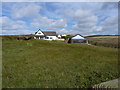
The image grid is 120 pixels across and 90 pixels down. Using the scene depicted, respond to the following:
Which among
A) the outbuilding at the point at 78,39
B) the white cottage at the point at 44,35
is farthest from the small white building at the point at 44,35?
the outbuilding at the point at 78,39

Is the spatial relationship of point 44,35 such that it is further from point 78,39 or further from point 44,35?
point 78,39

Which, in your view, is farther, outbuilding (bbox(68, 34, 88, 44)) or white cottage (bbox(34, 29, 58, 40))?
white cottage (bbox(34, 29, 58, 40))

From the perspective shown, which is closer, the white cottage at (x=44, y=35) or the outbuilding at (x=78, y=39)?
the outbuilding at (x=78, y=39)

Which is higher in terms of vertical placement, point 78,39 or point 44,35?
Answer: point 44,35

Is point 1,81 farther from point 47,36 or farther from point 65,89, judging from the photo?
point 47,36

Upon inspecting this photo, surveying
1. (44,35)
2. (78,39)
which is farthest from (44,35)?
(78,39)


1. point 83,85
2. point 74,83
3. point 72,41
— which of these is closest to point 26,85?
point 74,83

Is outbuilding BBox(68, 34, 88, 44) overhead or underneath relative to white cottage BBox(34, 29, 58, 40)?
underneath

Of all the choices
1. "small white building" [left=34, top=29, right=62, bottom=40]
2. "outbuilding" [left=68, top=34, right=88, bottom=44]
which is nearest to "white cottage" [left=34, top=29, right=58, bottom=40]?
"small white building" [left=34, top=29, right=62, bottom=40]

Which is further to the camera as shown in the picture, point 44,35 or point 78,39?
point 44,35

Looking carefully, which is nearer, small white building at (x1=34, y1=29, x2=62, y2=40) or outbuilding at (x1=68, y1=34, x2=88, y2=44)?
outbuilding at (x1=68, y1=34, x2=88, y2=44)

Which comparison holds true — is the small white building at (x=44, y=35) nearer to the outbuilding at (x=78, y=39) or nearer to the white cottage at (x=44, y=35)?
the white cottage at (x=44, y=35)

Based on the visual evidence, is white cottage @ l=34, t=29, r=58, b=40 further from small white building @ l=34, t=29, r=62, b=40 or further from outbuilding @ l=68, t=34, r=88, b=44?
outbuilding @ l=68, t=34, r=88, b=44

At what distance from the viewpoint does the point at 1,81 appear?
4.19 meters
